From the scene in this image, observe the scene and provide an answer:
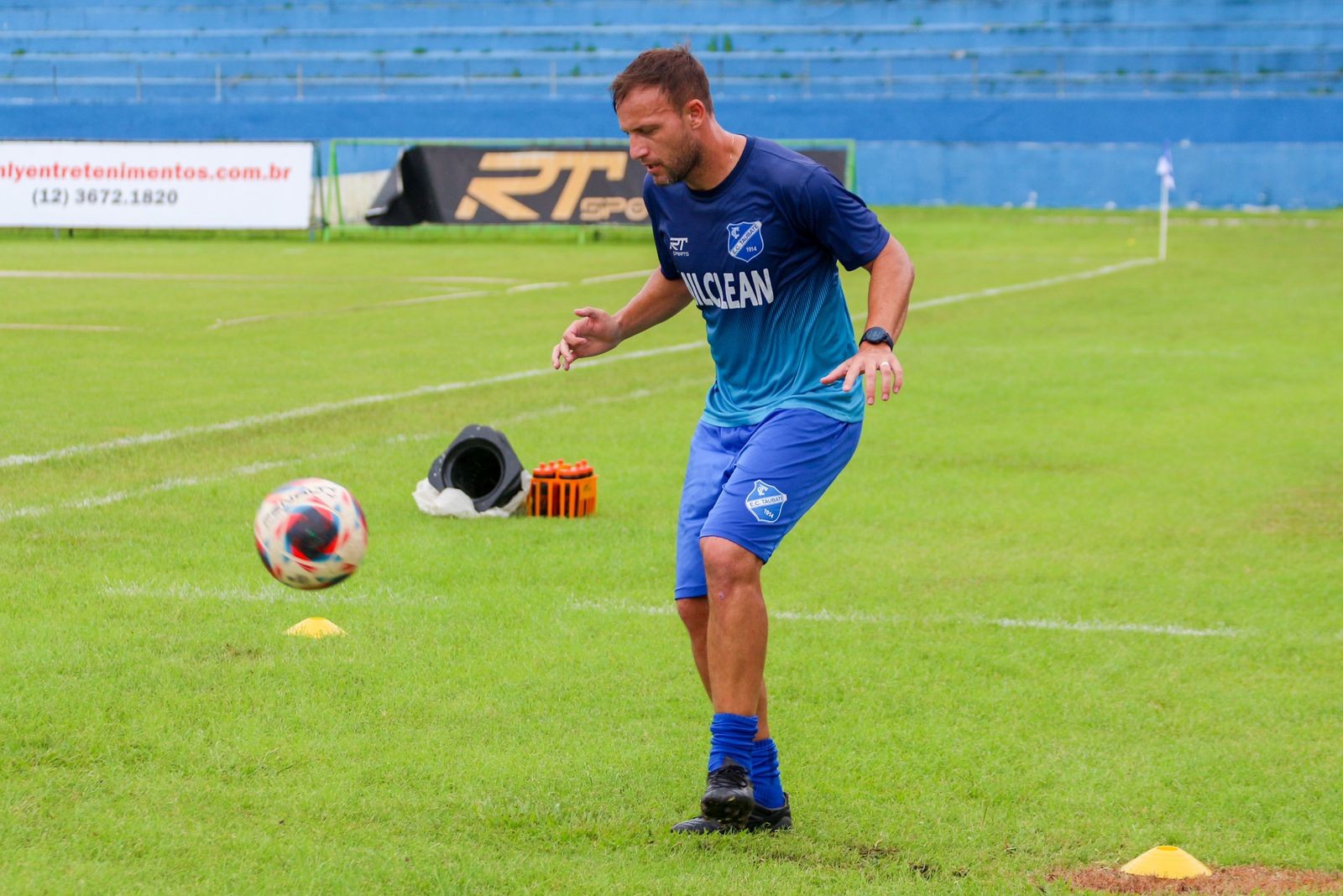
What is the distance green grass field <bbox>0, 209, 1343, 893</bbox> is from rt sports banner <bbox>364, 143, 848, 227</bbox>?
17512 millimetres

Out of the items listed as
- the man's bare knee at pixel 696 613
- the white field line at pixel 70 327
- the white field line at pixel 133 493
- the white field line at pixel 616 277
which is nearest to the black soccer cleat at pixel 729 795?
the man's bare knee at pixel 696 613

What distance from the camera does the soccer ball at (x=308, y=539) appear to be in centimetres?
514

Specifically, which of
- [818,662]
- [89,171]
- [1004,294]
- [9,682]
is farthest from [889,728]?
[89,171]

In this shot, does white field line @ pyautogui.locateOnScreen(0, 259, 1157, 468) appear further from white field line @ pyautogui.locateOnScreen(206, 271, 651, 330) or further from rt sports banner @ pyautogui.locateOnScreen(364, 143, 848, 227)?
rt sports banner @ pyautogui.locateOnScreen(364, 143, 848, 227)

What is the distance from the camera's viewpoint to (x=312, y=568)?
203 inches

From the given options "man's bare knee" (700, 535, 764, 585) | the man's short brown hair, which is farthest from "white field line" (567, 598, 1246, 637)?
the man's short brown hair

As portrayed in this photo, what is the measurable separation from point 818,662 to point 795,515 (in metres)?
1.69

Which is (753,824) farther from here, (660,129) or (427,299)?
(427,299)

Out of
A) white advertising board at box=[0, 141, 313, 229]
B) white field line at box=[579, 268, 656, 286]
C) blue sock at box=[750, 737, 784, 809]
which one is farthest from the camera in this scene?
white advertising board at box=[0, 141, 313, 229]

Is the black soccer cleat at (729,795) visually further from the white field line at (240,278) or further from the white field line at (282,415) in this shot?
the white field line at (240,278)

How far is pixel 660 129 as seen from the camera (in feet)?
15.4

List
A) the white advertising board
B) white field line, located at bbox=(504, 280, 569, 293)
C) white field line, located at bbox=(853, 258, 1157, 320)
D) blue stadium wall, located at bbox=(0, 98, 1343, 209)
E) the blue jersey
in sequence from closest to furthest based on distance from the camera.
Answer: the blue jersey, white field line, located at bbox=(853, 258, 1157, 320), white field line, located at bbox=(504, 280, 569, 293), the white advertising board, blue stadium wall, located at bbox=(0, 98, 1343, 209)

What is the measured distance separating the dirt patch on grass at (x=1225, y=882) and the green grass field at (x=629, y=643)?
0.07m

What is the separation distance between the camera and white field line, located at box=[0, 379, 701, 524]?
8.75 m
